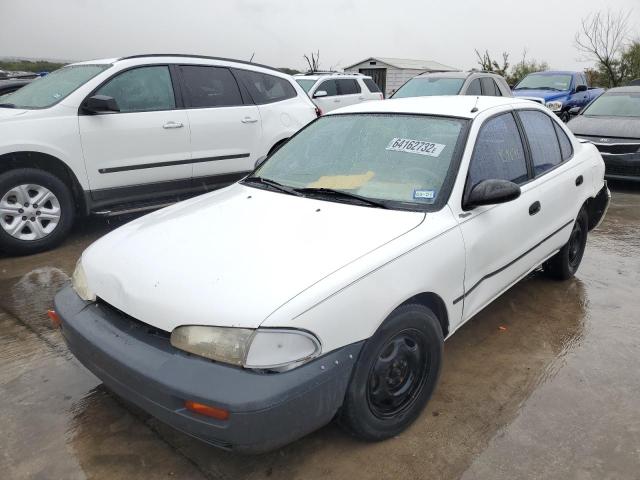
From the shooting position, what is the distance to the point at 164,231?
2703 millimetres

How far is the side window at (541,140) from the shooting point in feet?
11.8

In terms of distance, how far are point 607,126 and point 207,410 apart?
8.23 m

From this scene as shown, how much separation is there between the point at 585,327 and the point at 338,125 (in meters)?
2.17

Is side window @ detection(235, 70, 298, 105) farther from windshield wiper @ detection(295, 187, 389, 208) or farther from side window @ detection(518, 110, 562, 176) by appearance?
windshield wiper @ detection(295, 187, 389, 208)

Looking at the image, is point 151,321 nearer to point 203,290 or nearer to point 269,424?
point 203,290

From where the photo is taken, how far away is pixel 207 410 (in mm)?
1896

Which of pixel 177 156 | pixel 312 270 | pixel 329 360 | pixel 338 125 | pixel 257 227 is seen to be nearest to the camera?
pixel 329 360

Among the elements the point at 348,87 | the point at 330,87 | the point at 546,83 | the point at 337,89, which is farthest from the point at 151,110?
the point at 546,83

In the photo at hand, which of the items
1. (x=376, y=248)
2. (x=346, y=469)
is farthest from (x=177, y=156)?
(x=346, y=469)

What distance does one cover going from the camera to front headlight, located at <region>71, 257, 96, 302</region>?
2497 mm

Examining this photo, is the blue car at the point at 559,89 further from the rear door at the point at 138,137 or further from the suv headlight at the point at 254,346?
the suv headlight at the point at 254,346

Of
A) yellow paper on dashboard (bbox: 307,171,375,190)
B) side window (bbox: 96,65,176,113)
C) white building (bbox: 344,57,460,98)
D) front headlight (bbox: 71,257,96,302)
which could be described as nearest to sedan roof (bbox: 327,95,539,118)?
yellow paper on dashboard (bbox: 307,171,375,190)

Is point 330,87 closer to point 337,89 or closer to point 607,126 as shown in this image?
point 337,89

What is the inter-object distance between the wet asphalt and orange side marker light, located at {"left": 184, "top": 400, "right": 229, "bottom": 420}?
47 cm
